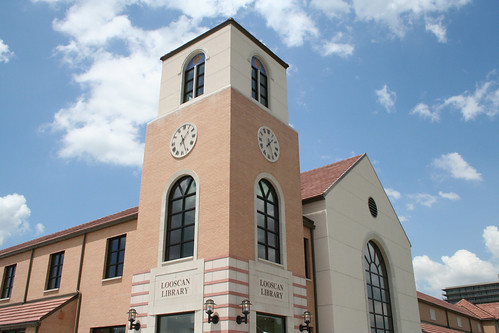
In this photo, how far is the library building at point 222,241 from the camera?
15438 mm

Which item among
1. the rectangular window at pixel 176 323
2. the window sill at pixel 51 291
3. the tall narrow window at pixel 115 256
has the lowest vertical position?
the rectangular window at pixel 176 323

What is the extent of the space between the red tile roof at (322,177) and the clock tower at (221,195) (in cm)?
236

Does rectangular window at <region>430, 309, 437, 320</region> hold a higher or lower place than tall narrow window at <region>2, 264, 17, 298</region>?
lower

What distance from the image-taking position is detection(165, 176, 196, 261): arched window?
16344mm

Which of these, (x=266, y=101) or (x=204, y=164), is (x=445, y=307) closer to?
(x=266, y=101)

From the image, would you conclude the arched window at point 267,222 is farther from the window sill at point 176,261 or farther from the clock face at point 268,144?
the window sill at point 176,261

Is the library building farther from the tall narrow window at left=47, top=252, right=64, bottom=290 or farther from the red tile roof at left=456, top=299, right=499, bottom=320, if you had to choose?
the red tile roof at left=456, top=299, right=499, bottom=320

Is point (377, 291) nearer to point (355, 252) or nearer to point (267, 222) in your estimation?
point (355, 252)

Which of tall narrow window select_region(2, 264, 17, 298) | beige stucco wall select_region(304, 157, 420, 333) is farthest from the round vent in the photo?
tall narrow window select_region(2, 264, 17, 298)

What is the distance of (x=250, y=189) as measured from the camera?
Answer: 1677 centimetres

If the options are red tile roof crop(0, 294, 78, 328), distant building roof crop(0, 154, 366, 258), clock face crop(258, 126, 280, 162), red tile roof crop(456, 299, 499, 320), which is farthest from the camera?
red tile roof crop(456, 299, 499, 320)

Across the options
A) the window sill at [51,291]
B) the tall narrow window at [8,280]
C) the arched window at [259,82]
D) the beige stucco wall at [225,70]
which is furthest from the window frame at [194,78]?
the tall narrow window at [8,280]

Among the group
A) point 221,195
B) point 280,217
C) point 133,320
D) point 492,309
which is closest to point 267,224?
point 280,217

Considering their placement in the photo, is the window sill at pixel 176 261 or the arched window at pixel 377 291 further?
the arched window at pixel 377 291
